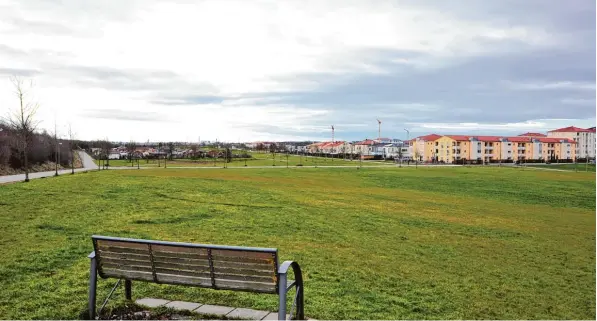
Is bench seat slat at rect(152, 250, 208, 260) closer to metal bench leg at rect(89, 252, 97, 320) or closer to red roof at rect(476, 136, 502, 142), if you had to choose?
metal bench leg at rect(89, 252, 97, 320)

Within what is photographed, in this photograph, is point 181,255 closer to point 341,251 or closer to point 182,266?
→ point 182,266

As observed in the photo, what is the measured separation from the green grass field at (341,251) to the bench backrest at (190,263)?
0.92m

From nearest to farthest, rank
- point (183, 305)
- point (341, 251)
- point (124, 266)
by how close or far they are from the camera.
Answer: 1. point (124, 266)
2. point (183, 305)
3. point (341, 251)

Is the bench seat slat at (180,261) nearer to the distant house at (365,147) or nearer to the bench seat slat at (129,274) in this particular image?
the bench seat slat at (129,274)

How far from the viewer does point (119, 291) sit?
284 inches

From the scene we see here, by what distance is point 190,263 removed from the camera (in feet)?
19.4

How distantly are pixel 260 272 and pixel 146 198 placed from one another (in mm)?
16870

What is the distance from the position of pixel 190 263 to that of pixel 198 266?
0.40 ft

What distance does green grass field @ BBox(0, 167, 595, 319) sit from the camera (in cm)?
720

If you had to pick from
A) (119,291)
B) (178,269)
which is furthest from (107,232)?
(178,269)

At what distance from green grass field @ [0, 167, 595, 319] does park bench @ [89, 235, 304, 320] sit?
83 centimetres

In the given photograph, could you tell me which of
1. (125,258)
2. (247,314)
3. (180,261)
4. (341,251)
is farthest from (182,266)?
(341,251)

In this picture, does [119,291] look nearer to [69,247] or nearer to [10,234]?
[69,247]

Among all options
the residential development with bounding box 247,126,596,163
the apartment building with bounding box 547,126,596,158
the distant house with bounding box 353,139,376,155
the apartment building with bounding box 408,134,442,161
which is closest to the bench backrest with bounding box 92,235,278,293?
the residential development with bounding box 247,126,596,163
